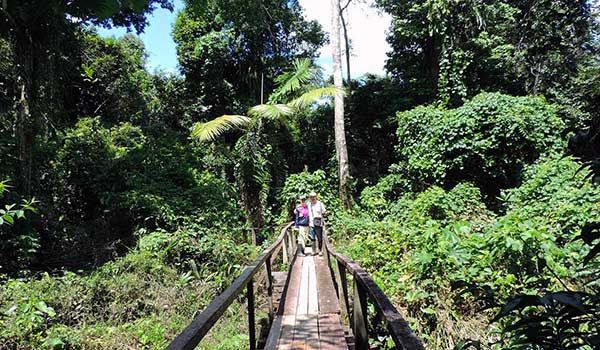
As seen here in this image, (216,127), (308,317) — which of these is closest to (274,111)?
(216,127)

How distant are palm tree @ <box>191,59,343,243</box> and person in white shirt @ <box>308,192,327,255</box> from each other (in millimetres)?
2536

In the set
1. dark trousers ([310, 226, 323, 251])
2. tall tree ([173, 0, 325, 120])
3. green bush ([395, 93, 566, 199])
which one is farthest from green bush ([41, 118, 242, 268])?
green bush ([395, 93, 566, 199])

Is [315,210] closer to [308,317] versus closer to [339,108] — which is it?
[308,317]

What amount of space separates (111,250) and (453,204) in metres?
8.63

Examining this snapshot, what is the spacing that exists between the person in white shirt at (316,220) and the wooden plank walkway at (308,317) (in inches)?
59.1

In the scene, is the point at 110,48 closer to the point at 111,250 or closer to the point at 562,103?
the point at 111,250

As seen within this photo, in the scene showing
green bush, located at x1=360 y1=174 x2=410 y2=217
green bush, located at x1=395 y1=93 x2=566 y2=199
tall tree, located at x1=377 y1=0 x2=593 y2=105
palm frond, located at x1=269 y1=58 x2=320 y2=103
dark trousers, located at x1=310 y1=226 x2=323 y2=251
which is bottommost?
dark trousers, located at x1=310 y1=226 x2=323 y2=251

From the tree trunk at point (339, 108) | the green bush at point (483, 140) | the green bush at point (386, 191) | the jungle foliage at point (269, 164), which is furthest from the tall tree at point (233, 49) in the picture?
the green bush at point (483, 140)

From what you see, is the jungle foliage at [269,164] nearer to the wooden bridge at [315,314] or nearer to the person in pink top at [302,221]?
the wooden bridge at [315,314]

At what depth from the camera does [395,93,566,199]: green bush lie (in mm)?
10844

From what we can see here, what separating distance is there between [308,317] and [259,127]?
7.79m

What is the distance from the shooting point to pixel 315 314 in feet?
15.0

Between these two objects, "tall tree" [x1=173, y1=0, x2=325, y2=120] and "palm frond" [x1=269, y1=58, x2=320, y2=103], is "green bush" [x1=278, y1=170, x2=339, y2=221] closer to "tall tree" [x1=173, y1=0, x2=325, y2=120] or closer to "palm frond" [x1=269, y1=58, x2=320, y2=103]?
"palm frond" [x1=269, y1=58, x2=320, y2=103]

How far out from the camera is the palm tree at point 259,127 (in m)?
10.9
